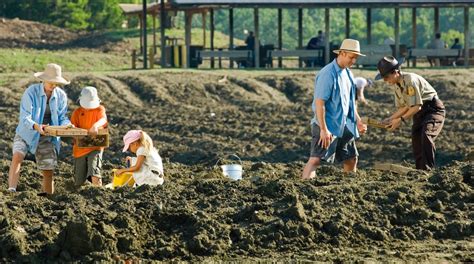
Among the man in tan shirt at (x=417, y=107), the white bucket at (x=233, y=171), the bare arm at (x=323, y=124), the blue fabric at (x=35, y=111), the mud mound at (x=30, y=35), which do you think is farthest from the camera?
the mud mound at (x=30, y=35)

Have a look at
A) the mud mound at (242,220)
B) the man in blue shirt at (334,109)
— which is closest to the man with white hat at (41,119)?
the mud mound at (242,220)

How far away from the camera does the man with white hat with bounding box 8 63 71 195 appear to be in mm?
14676

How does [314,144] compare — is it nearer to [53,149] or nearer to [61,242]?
[53,149]

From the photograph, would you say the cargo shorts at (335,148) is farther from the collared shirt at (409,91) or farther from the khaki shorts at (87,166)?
the khaki shorts at (87,166)

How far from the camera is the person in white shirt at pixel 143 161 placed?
14.7m

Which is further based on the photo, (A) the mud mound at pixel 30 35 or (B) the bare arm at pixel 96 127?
(A) the mud mound at pixel 30 35

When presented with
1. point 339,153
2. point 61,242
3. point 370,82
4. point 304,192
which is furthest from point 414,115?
point 370,82

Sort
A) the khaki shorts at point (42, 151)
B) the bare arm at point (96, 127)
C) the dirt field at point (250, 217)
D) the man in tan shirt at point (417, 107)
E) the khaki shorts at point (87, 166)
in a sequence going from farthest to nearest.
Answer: the man in tan shirt at point (417, 107) < the khaki shorts at point (87, 166) < the khaki shorts at point (42, 151) < the bare arm at point (96, 127) < the dirt field at point (250, 217)

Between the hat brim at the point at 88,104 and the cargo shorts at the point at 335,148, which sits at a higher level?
the hat brim at the point at 88,104

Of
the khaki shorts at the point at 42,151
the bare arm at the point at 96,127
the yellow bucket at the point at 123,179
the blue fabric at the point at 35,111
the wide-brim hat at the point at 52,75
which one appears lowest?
the yellow bucket at the point at 123,179

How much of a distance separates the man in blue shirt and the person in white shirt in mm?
1491

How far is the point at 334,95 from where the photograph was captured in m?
14.6

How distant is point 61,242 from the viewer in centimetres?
1175

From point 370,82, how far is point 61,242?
17514 mm
